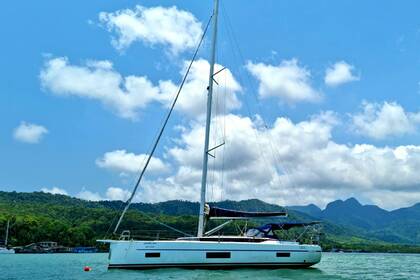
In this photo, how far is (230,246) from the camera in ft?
90.9

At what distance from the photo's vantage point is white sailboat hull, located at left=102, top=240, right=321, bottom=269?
26.4 m

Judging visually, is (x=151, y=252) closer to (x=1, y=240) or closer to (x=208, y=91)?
(x=208, y=91)

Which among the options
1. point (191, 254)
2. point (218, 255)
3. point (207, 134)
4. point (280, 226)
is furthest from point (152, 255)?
point (280, 226)

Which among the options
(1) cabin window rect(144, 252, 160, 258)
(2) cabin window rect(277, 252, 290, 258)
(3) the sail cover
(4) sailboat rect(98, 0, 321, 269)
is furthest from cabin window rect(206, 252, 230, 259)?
(2) cabin window rect(277, 252, 290, 258)

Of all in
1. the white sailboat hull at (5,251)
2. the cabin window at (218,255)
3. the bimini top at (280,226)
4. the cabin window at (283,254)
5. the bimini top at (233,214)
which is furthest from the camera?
the white sailboat hull at (5,251)

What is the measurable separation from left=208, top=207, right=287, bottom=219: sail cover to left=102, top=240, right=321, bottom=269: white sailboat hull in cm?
238

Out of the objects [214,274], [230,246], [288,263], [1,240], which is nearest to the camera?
[214,274]

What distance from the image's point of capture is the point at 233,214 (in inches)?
1193

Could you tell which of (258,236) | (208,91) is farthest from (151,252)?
(208,91)

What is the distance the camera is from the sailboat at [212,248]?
26.5 metres

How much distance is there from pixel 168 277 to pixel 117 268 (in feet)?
13.5

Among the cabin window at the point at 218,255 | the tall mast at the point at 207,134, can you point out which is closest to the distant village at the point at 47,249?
the tall mast at the point at 207,134

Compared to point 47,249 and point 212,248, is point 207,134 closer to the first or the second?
point 212,248

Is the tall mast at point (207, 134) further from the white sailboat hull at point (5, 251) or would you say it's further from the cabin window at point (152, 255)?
the white sailboat hull at point (5, 251)
